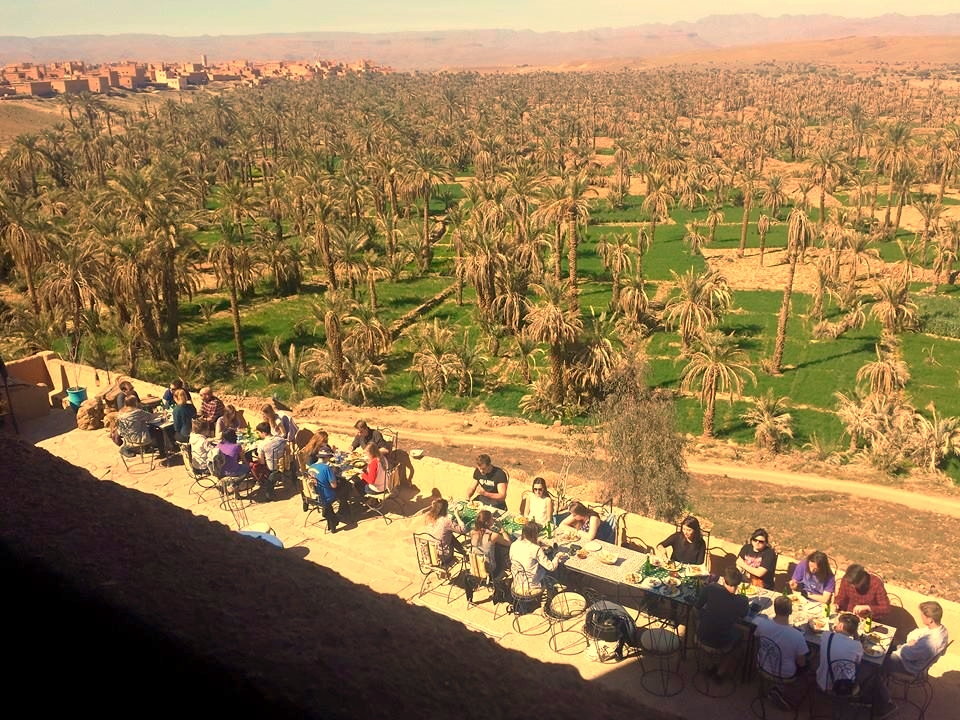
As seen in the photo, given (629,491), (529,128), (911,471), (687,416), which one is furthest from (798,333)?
(529,128)

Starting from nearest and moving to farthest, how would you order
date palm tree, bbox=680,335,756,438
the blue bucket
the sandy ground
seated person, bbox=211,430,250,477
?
1. the sandy ground
2. seated person, bbox=211,430,250,477
3. the blue bucket
4. date palm tree, bbox=680,335,756,438

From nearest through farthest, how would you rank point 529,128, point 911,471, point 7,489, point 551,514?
point 7,489 < point 551,514 < point 911,471 < point 529,128

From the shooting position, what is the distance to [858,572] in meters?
8.38

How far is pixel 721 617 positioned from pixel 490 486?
13.3ft

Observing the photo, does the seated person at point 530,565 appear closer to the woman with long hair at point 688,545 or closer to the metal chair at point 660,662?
the metal chair at point 660,662

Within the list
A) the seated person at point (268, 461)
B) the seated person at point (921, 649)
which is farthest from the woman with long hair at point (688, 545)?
the seated person at point (268, 461)

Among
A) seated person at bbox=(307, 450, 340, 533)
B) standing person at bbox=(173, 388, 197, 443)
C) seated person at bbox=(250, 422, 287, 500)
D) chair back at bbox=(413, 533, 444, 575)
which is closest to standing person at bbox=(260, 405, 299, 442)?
seated person at bbox=(250, 422, 287, 500)

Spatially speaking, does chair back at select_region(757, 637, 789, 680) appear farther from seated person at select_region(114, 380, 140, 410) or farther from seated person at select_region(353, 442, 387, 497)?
seated person at select_region(114, 380, 140, 410)

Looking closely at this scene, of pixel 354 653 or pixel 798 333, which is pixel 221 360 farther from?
pixel 354 653

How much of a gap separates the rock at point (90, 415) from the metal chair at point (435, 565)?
346 inches

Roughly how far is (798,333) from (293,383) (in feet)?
84.6

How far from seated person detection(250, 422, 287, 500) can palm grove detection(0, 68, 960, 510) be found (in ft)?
25.9

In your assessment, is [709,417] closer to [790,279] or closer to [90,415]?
[790,279]

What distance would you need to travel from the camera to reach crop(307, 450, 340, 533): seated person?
10.9 meters
